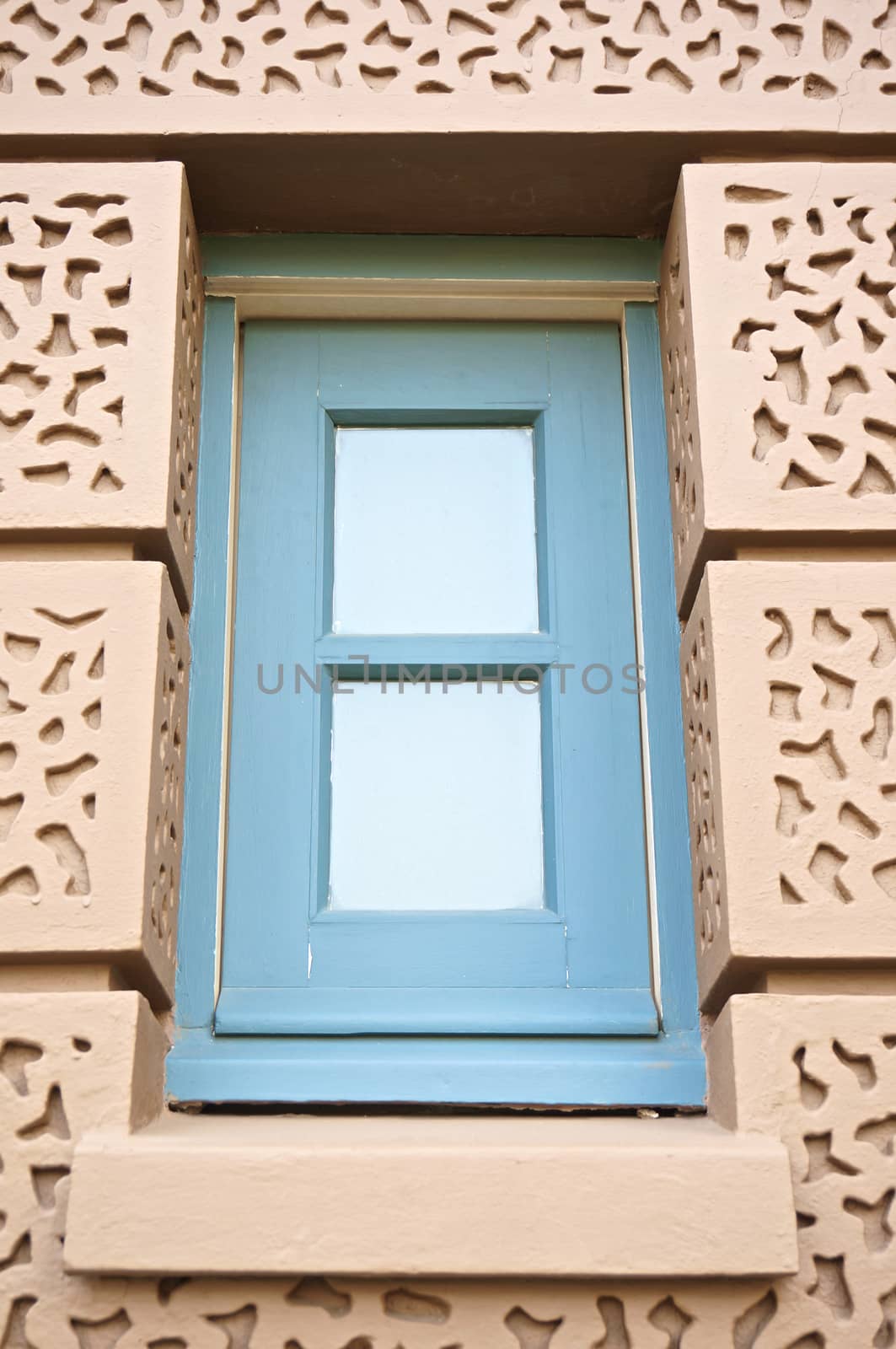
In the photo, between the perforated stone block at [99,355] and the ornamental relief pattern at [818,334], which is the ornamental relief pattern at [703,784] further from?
the perforated stone block at [99,355]

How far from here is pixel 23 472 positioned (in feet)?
8.21

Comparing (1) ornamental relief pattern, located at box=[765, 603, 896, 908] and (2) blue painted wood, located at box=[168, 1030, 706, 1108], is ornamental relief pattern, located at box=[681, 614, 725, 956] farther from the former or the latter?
(2) blue painted wood, located at box=[168, 1030, 706, 1108]

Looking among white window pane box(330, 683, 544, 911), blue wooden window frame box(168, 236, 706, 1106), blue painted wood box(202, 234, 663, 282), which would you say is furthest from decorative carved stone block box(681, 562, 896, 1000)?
blue painted wood box(202, 234, 663, 282)

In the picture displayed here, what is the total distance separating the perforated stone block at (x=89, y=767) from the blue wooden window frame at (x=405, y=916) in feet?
0.39

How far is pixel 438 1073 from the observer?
7.99 feet

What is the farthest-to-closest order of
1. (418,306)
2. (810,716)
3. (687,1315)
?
(418,306)
(810,716)
(687,1315)

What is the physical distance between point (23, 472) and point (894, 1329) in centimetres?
168

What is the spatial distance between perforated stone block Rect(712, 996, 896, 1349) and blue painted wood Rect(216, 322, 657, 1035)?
0.91 ft

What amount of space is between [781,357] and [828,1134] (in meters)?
1.15

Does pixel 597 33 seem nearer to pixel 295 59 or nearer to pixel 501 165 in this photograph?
pixel 501 165

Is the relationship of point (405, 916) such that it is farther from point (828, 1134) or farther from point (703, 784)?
point (828, 1134)

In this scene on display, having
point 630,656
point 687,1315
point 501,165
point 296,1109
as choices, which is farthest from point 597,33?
point 687,1315

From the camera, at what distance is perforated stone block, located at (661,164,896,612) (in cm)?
249

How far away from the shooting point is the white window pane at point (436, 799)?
261cm
